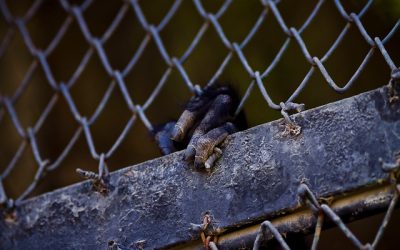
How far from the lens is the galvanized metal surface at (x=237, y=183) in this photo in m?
0.80

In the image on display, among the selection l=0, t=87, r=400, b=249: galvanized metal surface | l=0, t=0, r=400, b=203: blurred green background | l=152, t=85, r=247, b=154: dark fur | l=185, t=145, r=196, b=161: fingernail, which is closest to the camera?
l=0, t=87, r=400, b=249: galvanized metal surface

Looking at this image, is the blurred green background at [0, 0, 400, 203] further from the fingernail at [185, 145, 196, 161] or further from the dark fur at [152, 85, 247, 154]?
the fingernail at [185, 145, 196, 161]

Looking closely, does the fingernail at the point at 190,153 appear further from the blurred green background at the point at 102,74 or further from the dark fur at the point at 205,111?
the blurred green background at the point at 102,74

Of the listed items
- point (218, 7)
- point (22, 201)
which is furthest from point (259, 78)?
point (218, 7)

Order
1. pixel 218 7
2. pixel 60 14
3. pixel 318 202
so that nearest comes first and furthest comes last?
1. pixel 318 202
2. pixel 218 7
3. pixel 60 14

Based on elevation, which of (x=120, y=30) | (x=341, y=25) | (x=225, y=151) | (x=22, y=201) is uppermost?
(x=120, y=30)

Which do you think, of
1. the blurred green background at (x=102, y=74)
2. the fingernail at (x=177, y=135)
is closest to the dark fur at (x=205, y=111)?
the fingernail at (x=177, y=135)

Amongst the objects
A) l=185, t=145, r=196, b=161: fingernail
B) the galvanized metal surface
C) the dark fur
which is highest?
the dark fur

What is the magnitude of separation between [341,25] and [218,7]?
0.36 m

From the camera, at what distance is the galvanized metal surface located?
802 millimetres

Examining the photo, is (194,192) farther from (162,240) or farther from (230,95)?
(230,95)

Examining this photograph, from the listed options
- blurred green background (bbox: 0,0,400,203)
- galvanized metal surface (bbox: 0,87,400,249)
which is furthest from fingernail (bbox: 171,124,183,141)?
blurred green background (bbox: 0,0,400,203)

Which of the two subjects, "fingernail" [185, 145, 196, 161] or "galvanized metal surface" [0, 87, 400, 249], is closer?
"galvanized metal surface" [0, 87, 400, 249]

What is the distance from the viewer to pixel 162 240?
90 cm
